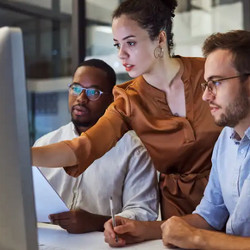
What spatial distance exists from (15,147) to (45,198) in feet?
2.05

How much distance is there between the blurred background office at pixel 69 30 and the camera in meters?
3.31

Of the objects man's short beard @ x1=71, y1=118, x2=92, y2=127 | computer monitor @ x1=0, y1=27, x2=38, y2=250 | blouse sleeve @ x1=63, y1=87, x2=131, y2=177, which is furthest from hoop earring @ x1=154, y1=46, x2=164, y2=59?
computer monitor @ x1=0, y1=27, x2=38, y2=250

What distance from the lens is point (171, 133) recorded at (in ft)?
4.57

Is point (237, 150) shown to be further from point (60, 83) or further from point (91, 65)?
point (60, 83)

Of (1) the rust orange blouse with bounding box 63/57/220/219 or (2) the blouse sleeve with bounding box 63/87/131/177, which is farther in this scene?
(1) the rust orange blouse with bounding box 63/57/220/219

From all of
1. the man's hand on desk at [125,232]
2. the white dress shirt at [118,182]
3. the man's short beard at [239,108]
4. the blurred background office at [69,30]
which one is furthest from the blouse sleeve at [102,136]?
the blurred background office at [69,30]

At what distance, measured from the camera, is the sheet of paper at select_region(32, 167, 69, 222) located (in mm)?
1072

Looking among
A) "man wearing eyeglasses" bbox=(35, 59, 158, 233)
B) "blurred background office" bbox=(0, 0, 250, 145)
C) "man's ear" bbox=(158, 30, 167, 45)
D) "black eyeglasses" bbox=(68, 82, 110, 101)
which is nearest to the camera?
"man wearing eyeglasses" bbox=(35, 59, 158, 233)

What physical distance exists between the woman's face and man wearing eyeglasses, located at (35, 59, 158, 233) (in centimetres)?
29

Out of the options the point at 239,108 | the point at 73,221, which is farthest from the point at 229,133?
the point at 73,221

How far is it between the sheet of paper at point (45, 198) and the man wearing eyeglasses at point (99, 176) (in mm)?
29

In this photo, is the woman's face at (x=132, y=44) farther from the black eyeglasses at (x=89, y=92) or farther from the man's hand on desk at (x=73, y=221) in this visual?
the man's hand on desk at (x=73, y=221)

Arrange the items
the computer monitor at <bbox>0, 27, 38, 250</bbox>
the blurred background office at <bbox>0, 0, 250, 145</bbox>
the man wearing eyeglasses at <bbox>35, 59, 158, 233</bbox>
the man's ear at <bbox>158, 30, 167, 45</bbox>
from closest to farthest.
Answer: the computer monitor at <bbox>0, 27, 38, 250</bbox> → the man wearing eyeglasses at <bbox>35, 59, 158, 233</bbox> → the man's ear at <bbox>158, 30, 167, 45</bbox> → the blurred background office at <bbox>0, 0, 250, 145</bbox>

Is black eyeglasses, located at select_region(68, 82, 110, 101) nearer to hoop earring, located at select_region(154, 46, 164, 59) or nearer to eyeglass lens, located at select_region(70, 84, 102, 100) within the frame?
eyeglass lens, located at select_region(70, 84, 102, 100)
